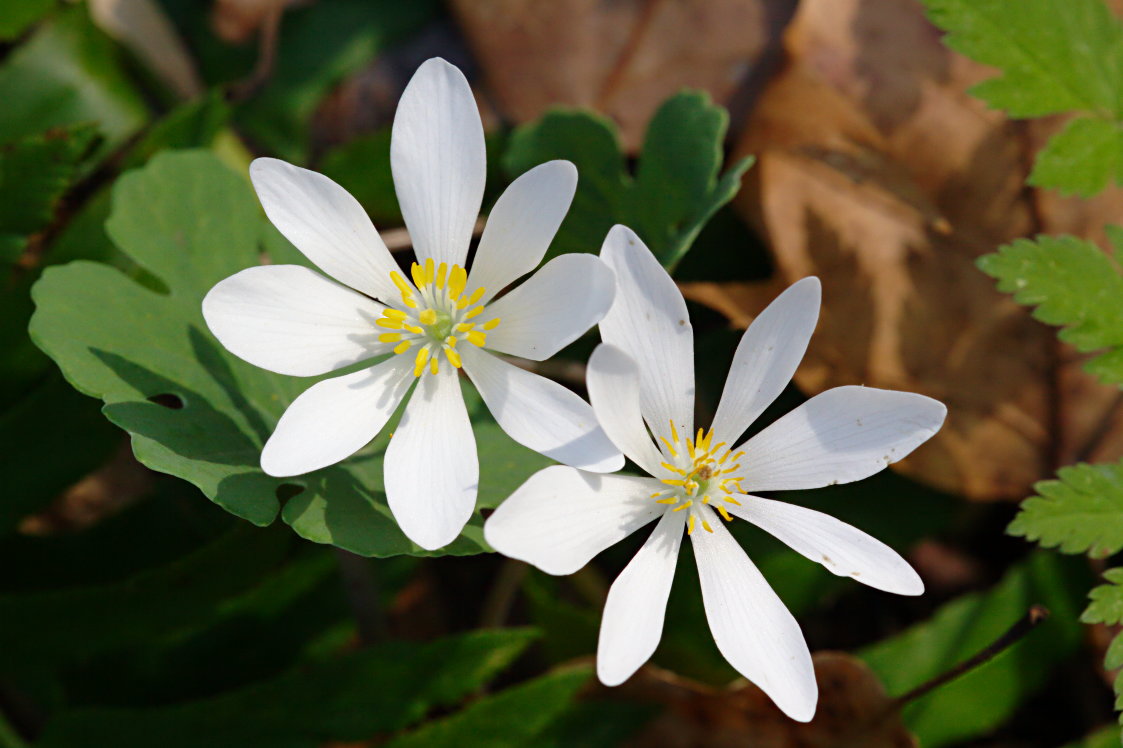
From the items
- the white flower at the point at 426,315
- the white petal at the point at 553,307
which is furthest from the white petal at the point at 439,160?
the white petal at the point at 553,307

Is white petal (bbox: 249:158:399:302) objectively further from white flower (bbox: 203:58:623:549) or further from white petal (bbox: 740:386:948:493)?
white petal (bbox: 740:386:948:493)

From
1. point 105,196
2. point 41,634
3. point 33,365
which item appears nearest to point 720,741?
point 41,634

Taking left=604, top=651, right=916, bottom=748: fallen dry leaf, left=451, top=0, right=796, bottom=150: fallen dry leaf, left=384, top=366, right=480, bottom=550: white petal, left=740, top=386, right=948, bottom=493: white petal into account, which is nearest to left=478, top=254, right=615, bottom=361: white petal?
left=384, top=366, right=480, bottom=550: white petal

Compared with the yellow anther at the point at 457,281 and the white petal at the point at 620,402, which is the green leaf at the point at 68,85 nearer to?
the yellow anther at the point at 457,281

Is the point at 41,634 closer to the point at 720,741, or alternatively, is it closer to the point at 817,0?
the point at 720,741

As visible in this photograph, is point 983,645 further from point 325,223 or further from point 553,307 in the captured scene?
point 325,223

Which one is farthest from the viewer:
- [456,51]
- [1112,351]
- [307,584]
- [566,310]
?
[456,51]
